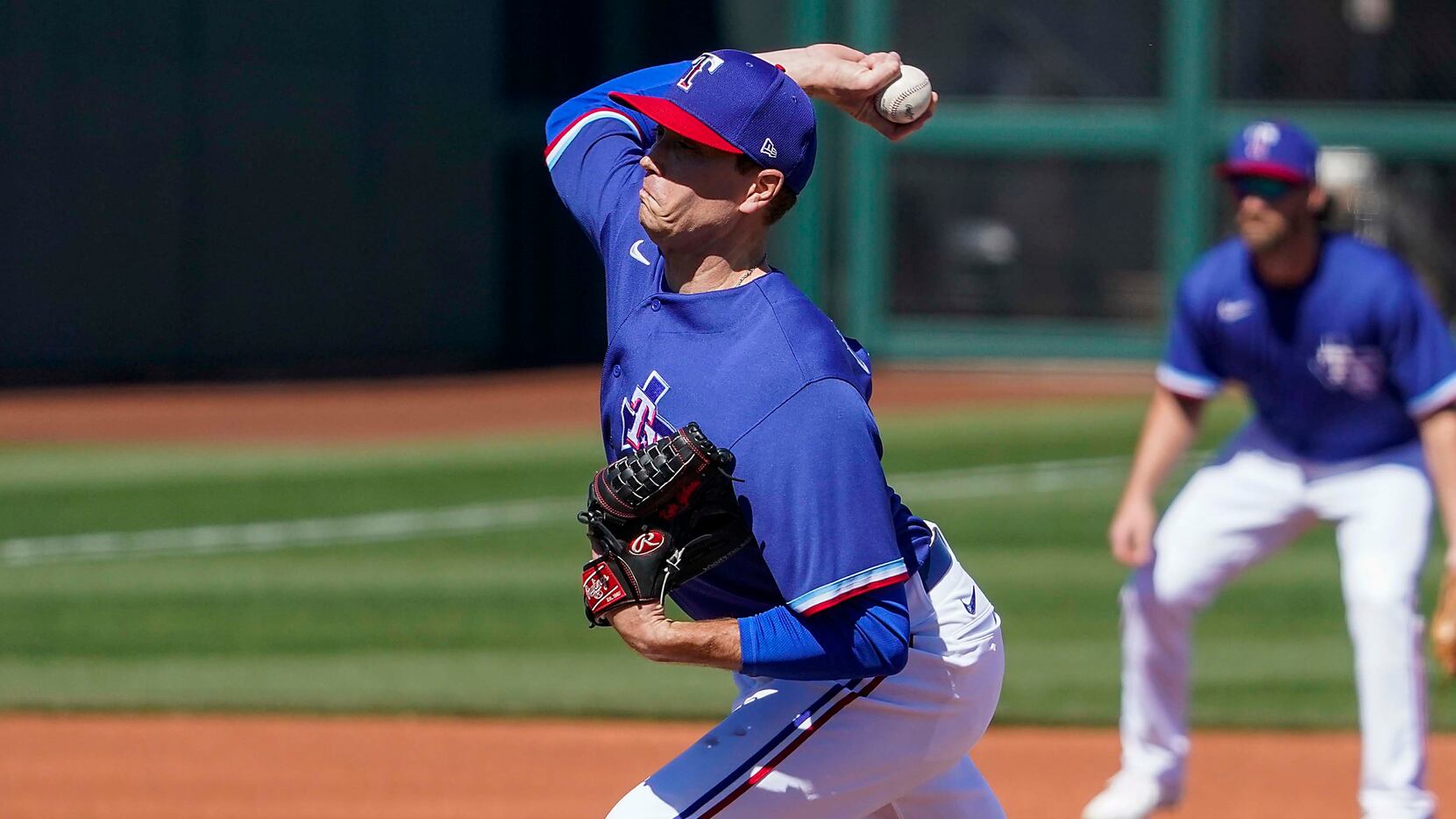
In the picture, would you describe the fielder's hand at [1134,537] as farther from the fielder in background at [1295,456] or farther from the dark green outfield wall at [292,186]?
the dark green outfield wall at [292,186]

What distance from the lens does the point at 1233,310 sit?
236 inches

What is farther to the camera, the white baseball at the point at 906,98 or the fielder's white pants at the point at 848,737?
the white baseball at the point at 906,98

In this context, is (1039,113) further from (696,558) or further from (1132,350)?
(696,558)

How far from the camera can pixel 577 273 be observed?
21406mm

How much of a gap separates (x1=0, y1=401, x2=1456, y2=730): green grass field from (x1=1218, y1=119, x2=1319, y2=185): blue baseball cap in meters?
2.64

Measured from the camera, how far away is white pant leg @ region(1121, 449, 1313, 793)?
5.84m

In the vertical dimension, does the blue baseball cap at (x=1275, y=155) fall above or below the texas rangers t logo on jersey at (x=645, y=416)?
above

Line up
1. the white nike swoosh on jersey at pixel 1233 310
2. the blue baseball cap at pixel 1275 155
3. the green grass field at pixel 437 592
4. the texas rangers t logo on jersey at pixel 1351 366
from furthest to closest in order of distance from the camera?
1. the green grass field at pixel 437 592
2. the white nike swoosh on jersey at pixel 1233 310
3. the texas rangers t logo on jersey at pixel 1351 366
4. the blue baseball cap at pixel 1275 155

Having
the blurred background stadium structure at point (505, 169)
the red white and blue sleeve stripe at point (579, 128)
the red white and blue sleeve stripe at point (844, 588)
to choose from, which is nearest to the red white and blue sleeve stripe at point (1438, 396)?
the red white and blue sleeve stripe at point (579, 128)

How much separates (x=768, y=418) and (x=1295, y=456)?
3388 mm

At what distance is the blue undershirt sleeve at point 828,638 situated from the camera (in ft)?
10.1

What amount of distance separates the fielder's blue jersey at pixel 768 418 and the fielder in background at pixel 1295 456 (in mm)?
2532

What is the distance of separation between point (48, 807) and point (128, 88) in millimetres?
13930

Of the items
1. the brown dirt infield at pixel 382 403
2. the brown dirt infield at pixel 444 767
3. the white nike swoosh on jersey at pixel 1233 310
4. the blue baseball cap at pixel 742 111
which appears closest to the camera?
the blue baseball cap at pixel 742 111
